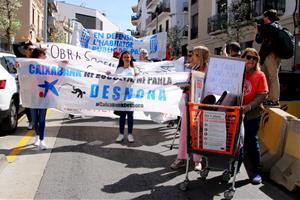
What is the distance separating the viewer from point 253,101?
604 cm

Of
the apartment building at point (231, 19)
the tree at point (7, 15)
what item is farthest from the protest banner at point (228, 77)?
the tree at point (7, 15)

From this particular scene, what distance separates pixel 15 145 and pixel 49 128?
6.47 ft

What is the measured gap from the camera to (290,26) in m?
23.3

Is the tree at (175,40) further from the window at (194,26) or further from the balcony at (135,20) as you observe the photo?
the balcony at (135,20)

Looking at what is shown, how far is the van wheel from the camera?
9281mm

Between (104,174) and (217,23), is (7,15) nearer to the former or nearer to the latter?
(217,23)

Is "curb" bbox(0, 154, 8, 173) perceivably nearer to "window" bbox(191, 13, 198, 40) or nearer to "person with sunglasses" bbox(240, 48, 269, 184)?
"person with sunglasses" bbox(240, 48, 269, 184)

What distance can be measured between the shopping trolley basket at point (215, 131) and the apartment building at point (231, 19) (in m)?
13.2

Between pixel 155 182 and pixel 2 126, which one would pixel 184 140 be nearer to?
pixel 155 182

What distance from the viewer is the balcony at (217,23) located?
30506 mm

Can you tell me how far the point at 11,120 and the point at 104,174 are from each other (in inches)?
149

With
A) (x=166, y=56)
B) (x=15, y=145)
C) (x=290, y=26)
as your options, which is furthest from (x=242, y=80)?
(x=290, y=26)

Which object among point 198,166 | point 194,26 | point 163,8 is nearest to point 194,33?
point 194,26

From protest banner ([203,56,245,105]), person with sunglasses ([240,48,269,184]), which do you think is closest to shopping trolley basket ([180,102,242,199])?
protest banner ([203,56,245,105])
